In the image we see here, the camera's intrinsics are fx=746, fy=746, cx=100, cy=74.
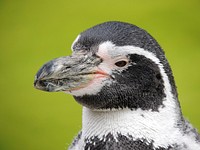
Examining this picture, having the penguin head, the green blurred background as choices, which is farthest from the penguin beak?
the green blurred background

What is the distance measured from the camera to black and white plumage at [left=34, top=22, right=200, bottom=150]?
5.01 ft

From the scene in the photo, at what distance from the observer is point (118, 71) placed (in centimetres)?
154

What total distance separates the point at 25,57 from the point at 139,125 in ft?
3.80

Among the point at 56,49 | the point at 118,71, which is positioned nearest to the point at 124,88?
the point at 118,71

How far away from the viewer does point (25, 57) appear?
8.67 feet

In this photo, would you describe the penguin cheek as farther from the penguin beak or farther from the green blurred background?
the green blurred background

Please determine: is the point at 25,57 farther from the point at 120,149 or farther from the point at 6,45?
the point at 120,149

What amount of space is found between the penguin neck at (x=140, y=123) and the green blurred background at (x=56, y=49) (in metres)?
0.84

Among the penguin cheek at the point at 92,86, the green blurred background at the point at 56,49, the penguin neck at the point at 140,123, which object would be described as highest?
the green blurred background at the point at 56,49

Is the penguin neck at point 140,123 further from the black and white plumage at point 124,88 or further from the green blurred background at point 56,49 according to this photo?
the green blurred background at point 56,49

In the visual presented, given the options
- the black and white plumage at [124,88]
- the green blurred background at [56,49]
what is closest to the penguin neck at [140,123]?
the black and white plumage at [124,88]

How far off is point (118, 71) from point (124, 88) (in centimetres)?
4

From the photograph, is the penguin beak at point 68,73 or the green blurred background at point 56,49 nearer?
the penguin beak at point 68,73

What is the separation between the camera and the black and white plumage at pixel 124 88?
5.01ft
